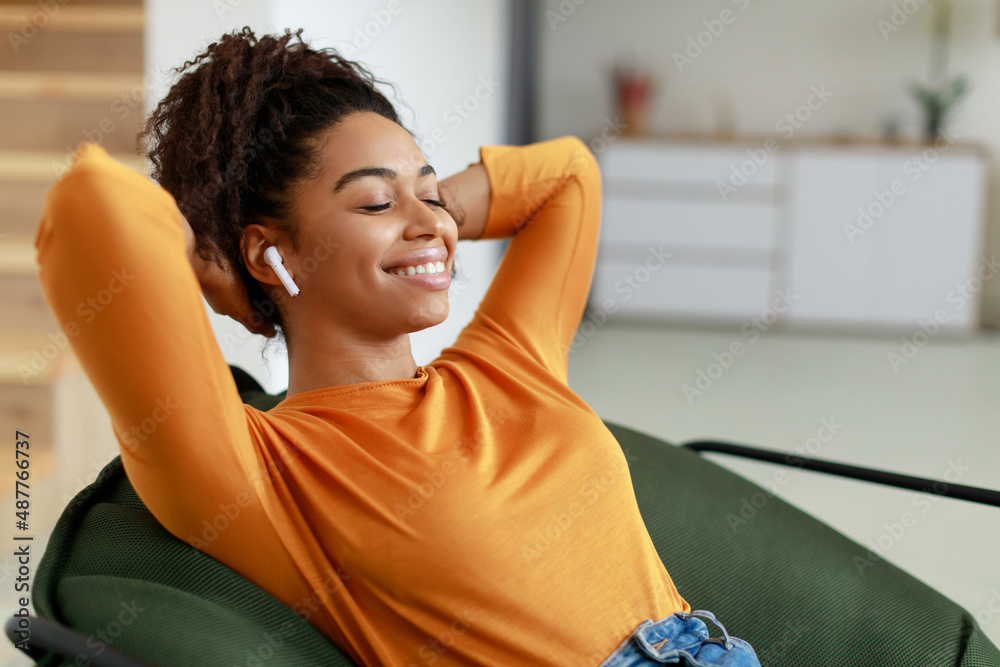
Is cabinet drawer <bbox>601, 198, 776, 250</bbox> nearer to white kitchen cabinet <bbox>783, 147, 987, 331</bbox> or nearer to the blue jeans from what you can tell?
white kitchen cabinet <bbox>783, 147, 987, 331</bbox>

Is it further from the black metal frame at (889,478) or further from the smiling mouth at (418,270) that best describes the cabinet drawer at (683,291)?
the smiling mouth at (418,270)

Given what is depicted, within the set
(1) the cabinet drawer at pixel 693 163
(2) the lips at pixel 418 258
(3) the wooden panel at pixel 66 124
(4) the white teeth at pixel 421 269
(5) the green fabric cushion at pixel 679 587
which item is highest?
(2) the lips at pixel 418 258

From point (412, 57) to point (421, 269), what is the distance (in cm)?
208

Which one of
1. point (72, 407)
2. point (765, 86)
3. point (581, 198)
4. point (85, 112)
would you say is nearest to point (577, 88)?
point (765, 86)

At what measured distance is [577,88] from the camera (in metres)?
6.41

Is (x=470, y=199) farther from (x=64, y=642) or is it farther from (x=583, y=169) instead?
(x=64, y=642)

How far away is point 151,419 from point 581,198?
0.84 meters

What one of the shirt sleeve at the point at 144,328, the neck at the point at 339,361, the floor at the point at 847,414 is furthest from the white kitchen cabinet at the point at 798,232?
the shirt sleeve at the point at 144,328

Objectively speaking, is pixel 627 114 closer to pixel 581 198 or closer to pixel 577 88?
pixel 577 88

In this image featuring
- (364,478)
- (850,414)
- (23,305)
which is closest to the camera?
(364,478)

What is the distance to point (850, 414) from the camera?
4.07m

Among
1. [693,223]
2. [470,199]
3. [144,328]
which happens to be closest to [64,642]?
[144,328]

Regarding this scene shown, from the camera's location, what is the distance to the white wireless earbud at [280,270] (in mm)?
1184

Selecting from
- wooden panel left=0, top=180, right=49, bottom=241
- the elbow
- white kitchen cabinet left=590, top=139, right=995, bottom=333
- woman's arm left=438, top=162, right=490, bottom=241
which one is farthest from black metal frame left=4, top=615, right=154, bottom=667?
white kitchen cabinet left=590, top=139, right=995, bottom=333
